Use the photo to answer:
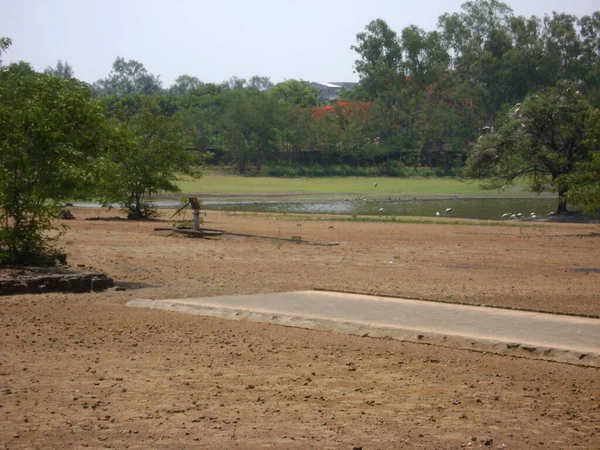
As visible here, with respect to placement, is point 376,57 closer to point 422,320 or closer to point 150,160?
point 150,160

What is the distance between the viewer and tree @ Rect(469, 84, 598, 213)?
119 ft

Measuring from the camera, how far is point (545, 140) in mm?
37562

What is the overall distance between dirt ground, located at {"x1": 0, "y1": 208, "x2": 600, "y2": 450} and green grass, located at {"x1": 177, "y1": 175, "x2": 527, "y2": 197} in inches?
1689

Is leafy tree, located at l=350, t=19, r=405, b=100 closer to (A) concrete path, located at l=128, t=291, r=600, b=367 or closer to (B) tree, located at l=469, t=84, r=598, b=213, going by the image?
(B) tree, located at l=469, t=84, r=598, b=213

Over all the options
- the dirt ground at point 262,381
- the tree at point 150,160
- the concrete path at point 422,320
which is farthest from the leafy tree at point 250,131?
the concrete path at point 422,320

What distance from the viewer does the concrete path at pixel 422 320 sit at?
344 inches

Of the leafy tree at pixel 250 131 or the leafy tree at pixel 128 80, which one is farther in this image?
the leafy tree at pixel 128 80

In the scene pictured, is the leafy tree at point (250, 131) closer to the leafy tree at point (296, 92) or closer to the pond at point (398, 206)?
the pond at point (398, 206)

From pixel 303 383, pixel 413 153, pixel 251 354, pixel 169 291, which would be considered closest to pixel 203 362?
pixel 251 354

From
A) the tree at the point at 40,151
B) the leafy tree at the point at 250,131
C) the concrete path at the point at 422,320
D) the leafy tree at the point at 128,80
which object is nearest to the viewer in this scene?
the concrete path at the point at 422,320

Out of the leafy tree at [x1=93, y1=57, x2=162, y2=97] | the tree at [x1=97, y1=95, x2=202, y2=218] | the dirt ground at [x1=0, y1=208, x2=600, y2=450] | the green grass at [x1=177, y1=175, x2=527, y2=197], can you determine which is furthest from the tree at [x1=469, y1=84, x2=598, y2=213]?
the leafy tree at [x1=93, y1=57, x2=162, y2=97]

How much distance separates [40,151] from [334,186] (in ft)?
169

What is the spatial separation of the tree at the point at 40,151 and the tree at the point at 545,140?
25.6 metres

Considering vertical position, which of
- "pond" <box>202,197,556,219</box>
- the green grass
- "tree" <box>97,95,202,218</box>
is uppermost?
"tree" <box>97,95,202,218</box>
